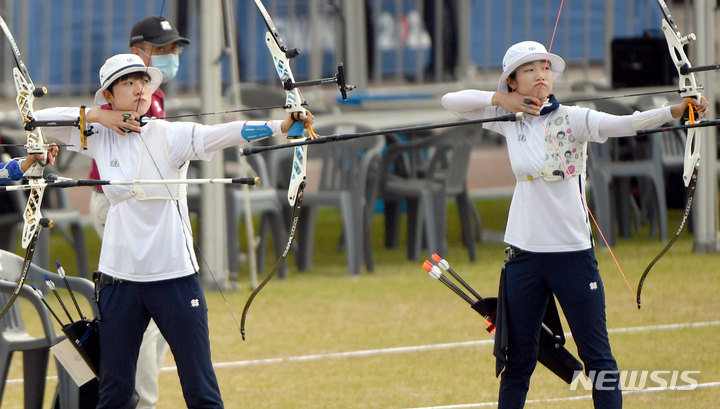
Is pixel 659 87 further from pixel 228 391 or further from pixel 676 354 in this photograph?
pixel 228 391

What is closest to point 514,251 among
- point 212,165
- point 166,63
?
point 166,63

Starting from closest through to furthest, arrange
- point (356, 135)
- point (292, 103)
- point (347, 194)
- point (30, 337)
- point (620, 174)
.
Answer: point (356, 135) < point (292, 103) < point (30, 337) < point (347, 194) < point (620, 174)

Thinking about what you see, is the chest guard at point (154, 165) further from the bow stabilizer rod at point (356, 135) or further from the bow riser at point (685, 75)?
the bow riser at point (685, 75)

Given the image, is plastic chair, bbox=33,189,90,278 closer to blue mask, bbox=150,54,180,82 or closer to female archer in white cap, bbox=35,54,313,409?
blue mask, bbox=150,54,180,82

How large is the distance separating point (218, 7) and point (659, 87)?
437cm

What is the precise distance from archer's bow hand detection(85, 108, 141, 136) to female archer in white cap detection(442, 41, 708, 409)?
48.7 inches

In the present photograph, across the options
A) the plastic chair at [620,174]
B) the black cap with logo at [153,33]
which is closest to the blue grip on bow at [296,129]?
the black cap with logo at [153,33]

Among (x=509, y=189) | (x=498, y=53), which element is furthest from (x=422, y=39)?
(x=509, y=189)

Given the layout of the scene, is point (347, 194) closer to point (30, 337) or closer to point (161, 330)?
point (30, 337)

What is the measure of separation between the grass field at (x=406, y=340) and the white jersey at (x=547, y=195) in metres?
0.98

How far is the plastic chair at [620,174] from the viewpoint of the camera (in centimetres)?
796

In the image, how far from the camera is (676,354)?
4.82m

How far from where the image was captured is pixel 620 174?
8258mm

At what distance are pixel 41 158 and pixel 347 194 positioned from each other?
14.5 ft
